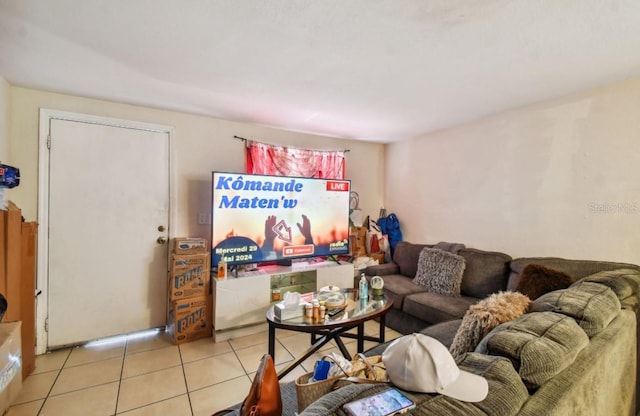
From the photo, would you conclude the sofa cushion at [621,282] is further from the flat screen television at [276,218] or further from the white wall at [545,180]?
the flat screen television at [276,218]

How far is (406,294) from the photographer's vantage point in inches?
115

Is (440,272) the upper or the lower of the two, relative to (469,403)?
lower

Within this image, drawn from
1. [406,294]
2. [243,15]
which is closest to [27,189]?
[243,15]

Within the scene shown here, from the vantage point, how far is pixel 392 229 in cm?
416

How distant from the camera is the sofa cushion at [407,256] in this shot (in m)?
3.55

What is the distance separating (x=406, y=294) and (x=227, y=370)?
1794mm

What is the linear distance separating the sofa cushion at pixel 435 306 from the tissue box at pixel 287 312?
1.18 meters

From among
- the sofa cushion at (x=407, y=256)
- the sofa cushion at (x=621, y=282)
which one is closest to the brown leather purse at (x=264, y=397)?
the sofa cushion at (x=621, y=282)

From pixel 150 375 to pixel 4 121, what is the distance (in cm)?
234

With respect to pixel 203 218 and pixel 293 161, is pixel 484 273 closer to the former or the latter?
pixel 293 161

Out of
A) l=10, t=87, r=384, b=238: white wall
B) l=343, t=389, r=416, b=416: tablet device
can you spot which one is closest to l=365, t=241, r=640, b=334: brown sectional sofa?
l=10, t=87, r=384, b=238: white wall

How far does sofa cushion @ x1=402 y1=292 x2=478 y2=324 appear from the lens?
2.50 m

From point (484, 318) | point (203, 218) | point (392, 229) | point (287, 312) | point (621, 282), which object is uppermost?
point (203, 218)

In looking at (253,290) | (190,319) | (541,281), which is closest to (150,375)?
(190,319)
